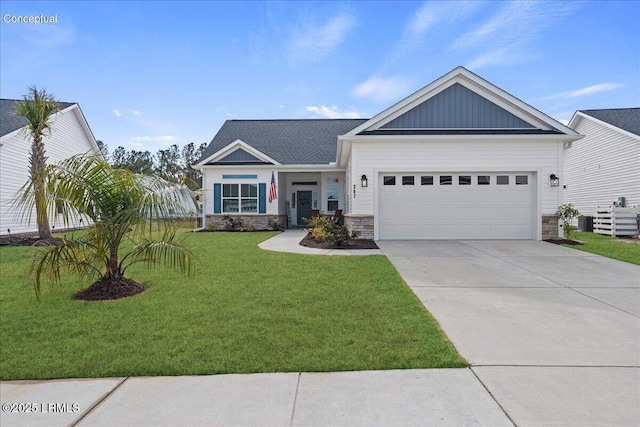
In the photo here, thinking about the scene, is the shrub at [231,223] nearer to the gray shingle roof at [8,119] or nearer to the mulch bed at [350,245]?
the mulch bed at [350,245]

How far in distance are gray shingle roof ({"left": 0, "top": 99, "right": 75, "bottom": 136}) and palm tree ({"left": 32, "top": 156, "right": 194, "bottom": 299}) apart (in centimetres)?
1417

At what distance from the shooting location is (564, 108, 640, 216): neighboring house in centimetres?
1642

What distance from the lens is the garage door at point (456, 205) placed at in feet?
40.6

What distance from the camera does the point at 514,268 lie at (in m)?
7.54

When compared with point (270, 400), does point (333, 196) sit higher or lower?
higher

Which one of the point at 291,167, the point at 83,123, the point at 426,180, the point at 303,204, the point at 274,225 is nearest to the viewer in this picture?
the point at 426,180

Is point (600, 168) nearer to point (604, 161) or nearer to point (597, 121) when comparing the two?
point (604, 161)

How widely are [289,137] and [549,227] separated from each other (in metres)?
14.7

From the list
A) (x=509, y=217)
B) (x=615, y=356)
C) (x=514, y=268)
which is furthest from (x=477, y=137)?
(x=615, y=356)

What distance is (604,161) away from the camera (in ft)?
59.8

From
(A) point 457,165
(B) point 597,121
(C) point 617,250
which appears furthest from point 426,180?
(B) point 597,121

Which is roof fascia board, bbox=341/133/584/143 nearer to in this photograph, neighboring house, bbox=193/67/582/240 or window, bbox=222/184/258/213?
neighboring house, bbox=193/67/582/240

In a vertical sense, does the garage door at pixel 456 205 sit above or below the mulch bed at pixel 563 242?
above

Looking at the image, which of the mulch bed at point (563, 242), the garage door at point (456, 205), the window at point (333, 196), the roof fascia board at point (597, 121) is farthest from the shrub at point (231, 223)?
the roof fascia board at point (597, 121)
